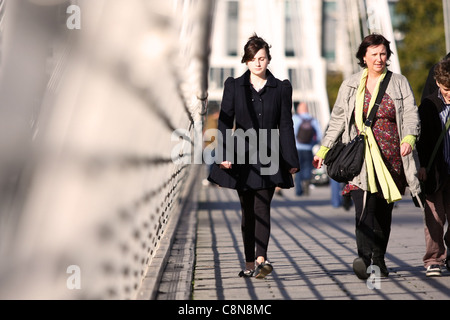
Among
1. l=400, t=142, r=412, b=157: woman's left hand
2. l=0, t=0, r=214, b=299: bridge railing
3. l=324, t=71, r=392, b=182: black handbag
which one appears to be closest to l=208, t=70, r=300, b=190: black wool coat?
l=324, t=71, r=392, b=182: black handbag

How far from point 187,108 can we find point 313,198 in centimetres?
818

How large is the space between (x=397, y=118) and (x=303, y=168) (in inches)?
452

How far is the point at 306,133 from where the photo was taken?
17.3 meters

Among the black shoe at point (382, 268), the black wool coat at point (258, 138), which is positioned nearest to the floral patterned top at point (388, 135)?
the black shoe at point (382, 268)

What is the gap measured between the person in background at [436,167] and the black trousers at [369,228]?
1.22 ft

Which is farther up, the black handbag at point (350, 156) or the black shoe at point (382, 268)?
the black handbag at point (350, 156)

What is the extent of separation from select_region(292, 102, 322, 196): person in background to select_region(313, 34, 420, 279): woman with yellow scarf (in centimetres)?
1062

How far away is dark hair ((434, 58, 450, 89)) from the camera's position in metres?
6.60

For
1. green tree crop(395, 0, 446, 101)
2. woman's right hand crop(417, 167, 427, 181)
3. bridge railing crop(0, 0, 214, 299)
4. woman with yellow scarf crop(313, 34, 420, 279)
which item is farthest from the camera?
green tree crop(395, 0, 446, 101)

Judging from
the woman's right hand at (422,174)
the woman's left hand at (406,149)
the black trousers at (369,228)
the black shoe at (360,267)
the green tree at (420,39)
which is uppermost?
the green tree at (420,39)

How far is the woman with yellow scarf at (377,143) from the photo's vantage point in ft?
20.7

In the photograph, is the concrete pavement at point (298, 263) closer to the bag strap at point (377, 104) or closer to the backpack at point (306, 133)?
the bag strap at point (377, 104)

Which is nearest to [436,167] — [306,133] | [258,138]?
[258,138]

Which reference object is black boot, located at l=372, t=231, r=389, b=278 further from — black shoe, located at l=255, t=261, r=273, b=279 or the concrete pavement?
black shoe, located at l=255, t=261, r=273, b=279
